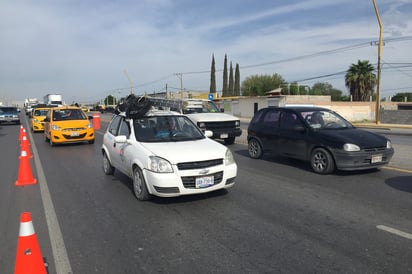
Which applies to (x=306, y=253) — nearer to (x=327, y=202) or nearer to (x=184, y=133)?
(x=327, y=202)

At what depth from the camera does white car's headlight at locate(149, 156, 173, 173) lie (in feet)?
17.1

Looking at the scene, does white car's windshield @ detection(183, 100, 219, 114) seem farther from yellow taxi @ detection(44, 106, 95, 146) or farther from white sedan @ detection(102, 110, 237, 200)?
white sedan @ detection(102, 110, 237, 200)

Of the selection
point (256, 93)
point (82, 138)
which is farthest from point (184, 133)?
point (256, 93)

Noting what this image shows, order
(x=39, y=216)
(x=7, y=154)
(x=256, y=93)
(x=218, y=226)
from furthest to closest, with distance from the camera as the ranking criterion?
(x=256, y=93)
(x=7, y=154)
(x=39, y=216)
(x=218, y=226)

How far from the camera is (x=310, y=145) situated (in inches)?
313

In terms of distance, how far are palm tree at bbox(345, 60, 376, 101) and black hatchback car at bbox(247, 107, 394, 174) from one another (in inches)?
1726

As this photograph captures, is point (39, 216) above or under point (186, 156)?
under

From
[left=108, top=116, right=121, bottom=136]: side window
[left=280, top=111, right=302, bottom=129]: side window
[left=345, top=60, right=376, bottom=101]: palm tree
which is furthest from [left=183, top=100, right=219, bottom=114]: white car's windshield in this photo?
[left=345, top=60, right=376, bottom=101]: palm tree

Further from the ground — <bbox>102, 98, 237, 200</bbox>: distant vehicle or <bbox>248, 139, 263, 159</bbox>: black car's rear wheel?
<bbox>102, 98, 237, 200</bbox>: distant vehicle

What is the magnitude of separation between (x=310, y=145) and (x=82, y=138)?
31.7ft

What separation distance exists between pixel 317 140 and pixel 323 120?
0.95 m

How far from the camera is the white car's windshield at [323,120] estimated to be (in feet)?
27.2

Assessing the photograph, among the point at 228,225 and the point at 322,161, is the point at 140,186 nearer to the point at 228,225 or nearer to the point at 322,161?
the point at 228,225

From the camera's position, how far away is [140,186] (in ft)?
18.6
